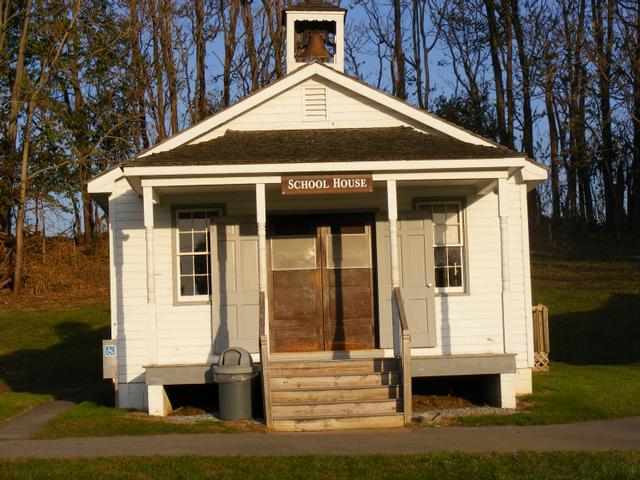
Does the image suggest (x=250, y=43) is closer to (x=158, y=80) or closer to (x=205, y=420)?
(x=158, y=80)

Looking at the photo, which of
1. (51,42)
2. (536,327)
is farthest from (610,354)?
(51,42)

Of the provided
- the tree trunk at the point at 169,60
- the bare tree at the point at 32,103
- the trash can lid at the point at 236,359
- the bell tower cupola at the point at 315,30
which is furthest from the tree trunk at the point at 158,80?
the trash can lid at the point at 236,359

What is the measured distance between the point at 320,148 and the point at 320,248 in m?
1.97

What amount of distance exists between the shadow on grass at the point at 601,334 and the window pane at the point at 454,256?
25.5 ft

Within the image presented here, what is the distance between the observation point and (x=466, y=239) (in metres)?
16.1

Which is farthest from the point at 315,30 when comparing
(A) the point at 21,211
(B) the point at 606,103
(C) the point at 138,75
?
(B) the point at 606,103

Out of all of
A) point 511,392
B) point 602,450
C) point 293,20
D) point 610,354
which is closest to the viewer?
point 602,450

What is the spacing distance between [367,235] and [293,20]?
4467mm

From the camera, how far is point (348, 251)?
16188mm

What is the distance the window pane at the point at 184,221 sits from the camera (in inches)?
628

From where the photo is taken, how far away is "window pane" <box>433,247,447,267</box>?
16.2 m

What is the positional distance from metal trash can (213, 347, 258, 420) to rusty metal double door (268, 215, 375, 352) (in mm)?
2368

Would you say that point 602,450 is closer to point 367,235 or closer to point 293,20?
point 367,235

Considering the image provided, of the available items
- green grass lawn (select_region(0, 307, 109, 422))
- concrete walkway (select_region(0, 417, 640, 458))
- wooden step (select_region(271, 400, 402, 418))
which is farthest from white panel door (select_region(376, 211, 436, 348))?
green grass lawn (select_region(0, 307, 109, 422))
